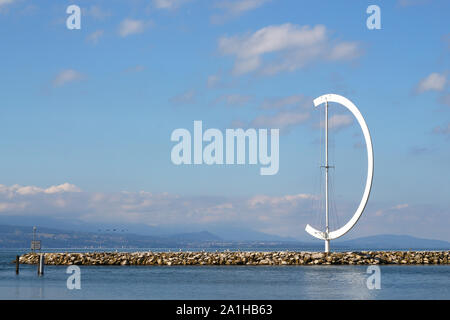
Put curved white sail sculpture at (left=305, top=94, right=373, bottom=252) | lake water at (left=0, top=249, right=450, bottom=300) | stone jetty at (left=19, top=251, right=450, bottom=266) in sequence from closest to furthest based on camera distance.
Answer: lake water at (left=0, top=249, right=450, bottom=300) → curved white sail sculpture at (left=305, top=94, right=373, bottom=252) → stone jetty at (left=19, top=251, right=450, bottom=266)

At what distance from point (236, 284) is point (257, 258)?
23800mm

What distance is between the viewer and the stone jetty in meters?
65.5

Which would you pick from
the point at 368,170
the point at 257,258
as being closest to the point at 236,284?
the point at 368,170

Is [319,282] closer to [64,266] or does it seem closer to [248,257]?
[248,257]

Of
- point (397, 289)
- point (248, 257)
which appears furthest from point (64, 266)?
point (397, 289)

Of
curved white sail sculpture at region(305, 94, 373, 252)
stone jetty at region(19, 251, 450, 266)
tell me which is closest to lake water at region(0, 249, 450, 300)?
curved white sail sculpture at region(305, 94, 373, 252)

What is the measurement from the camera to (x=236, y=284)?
44.8 meters

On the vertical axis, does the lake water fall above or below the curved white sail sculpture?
below

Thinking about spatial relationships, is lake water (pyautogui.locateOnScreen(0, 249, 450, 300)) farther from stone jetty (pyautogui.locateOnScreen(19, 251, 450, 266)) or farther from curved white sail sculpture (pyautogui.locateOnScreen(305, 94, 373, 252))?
stone jetty (pyautogui.locateOnScreen(19, 251, 450, 266))

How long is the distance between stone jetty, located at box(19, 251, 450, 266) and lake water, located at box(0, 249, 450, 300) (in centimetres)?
630

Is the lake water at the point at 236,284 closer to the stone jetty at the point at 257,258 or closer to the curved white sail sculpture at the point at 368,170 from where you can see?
the curved white sail sculpture at the point at 368,170

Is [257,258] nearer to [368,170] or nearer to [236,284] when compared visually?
[368,170]

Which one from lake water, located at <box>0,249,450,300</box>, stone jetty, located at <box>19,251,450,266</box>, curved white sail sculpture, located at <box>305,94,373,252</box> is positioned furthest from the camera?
stone jetty, located at <box>19,251,450,266</box>

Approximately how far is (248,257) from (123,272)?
1541cm
